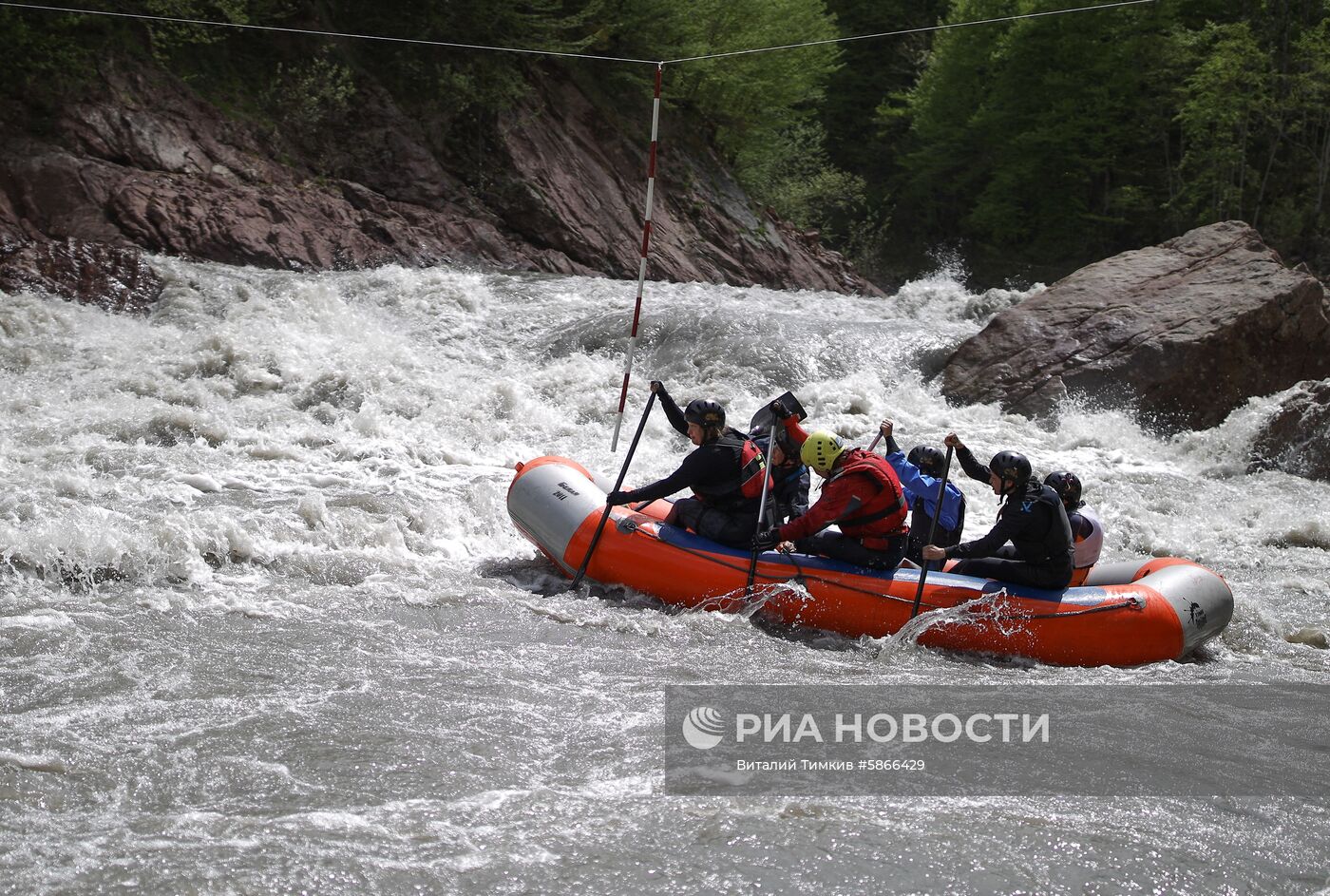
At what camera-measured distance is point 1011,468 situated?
593 cm

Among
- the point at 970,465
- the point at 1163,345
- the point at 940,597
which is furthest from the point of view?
the point at 1163,345

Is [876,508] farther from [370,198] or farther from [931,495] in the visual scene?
[370,198]

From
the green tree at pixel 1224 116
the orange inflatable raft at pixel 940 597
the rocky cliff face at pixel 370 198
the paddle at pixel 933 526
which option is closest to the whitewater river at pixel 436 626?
the orange inflatable raft at pixel 940 597

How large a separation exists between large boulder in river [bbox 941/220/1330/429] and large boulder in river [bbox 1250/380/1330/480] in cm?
78

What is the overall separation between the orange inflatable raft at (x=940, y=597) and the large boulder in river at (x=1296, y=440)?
421cm

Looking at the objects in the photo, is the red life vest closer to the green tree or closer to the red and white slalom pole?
the red and white slalom pole

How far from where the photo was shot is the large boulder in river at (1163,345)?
10883mm

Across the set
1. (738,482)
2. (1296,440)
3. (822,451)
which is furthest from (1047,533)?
(1296,440)

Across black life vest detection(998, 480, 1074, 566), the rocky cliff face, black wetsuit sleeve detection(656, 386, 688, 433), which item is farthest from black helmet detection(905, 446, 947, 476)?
the rocky cliff face

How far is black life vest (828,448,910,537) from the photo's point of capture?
624 cm

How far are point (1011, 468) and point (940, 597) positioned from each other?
74cm

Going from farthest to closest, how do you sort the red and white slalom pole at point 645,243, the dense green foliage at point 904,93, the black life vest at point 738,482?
the dense green foliage at point 904,93 < the red and white slalom pole at point 645,243 < the black life vest at point 738,482

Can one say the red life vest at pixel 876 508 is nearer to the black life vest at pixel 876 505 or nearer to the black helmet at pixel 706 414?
the black life vest at pixel 876 505

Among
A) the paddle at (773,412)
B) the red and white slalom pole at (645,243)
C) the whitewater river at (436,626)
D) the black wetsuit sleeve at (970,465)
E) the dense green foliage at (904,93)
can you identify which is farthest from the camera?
the dense green foliage at (904,93)
